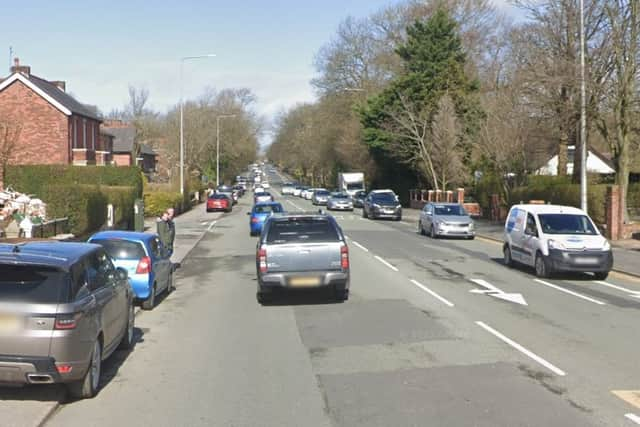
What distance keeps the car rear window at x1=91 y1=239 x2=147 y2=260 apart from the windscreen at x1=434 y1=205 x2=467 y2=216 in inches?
794

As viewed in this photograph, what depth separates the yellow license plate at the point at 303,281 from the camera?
A: 1377 centimetres

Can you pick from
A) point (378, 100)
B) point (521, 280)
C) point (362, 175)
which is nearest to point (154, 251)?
point (521, 280)

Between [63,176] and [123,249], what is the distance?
25209 millimetres

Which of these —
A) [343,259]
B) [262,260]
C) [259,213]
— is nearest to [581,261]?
[343,259]

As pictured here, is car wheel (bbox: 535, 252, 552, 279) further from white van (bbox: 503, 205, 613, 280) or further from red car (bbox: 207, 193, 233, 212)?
red car (bbox: 207, 193, 233, 212)

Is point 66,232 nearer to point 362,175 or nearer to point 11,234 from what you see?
point 11,234

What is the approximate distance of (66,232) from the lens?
77.3 ft

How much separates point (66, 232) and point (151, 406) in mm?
16981

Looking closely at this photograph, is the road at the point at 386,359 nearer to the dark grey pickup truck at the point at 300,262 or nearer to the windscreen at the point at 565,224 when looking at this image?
the dark grey pickup truck at the point at 300,262

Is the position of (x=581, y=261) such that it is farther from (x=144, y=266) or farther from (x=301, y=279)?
(x=144, y=266)

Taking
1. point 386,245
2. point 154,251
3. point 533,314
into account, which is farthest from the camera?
point 386,245

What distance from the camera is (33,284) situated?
299 inches

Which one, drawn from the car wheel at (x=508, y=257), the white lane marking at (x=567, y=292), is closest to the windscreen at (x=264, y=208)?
the car wheel at (x=508, y=257)

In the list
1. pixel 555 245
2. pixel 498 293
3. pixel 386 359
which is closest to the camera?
pixel 386 359
